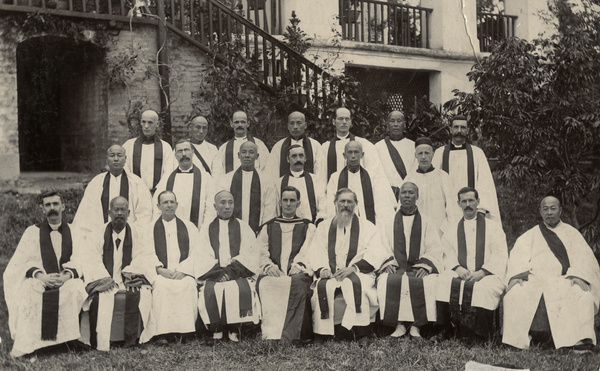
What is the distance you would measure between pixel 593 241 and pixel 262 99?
12.8 ft

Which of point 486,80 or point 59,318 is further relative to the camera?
point 486,80

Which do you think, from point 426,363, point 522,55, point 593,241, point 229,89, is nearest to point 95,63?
point 229,89

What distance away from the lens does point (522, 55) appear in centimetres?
629

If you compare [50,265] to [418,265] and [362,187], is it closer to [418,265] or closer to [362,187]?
[362,187]

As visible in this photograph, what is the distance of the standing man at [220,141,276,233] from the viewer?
602 centimetres

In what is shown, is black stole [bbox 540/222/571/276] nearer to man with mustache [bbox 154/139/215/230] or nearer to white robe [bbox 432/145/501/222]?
white robe [bbox 432/145/501/222]

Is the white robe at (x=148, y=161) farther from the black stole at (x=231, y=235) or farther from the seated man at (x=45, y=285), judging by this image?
the seated man at (x=45, y=285)

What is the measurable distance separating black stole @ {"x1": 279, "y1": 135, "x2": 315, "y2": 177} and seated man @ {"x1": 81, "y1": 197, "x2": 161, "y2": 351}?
1485 mm

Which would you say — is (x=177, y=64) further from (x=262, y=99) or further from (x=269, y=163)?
(x=269, y=163)

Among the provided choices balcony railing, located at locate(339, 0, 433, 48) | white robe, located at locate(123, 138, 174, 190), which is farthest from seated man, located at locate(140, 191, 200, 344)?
balcony railing, located at locate(339, 0, 433, 48)

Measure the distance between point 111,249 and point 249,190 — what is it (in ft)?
4.51

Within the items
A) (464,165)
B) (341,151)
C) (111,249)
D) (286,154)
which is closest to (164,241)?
(111,249)

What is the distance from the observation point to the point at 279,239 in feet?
18.9

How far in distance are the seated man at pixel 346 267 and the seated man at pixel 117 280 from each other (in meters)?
1.42
